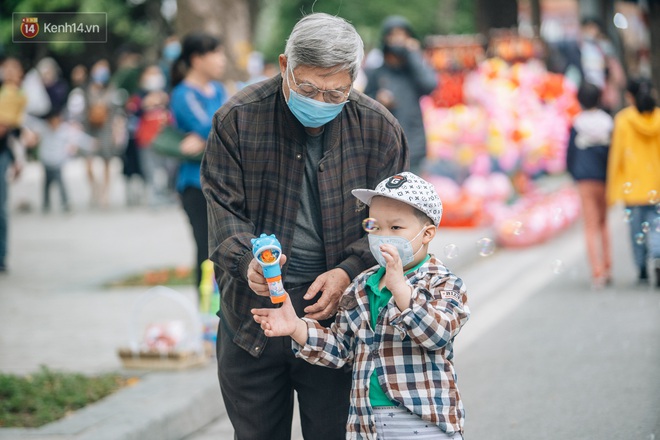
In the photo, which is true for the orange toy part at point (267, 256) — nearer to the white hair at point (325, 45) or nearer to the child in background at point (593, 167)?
the white hair at point (325, 45)

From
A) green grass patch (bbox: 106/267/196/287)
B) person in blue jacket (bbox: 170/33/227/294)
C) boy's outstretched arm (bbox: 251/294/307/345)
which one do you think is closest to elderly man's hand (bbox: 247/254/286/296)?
boy's outstretched arm (bbox: 251/294/307/345)

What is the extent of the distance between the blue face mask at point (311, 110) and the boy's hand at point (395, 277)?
47 cm

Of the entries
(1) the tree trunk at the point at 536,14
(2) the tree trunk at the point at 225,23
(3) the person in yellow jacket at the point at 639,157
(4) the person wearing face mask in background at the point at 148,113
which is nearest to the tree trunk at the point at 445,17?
(1) the tree trunk at the point at 536,14

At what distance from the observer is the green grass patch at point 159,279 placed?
32.6 ft

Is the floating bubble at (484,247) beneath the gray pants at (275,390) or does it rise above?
above

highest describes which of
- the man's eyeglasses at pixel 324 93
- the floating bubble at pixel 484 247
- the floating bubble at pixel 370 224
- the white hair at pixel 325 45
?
the white hair at pixel 325 45

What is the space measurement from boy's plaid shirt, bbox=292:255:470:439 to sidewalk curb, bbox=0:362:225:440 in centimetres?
187

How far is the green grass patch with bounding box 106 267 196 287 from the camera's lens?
9.94 metres

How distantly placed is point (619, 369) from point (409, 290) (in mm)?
3984

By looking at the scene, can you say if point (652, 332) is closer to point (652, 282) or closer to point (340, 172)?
point (652, 282)

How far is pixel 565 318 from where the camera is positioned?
8.48 m

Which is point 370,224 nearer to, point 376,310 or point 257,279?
point 376,310

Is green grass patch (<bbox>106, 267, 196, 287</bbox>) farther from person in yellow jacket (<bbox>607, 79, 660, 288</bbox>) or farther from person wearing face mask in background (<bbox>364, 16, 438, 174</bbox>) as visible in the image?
person in yellow jacket (<bbox>607, 79, 660, 288</bbox>)

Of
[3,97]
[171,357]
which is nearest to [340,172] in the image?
[171,357]
